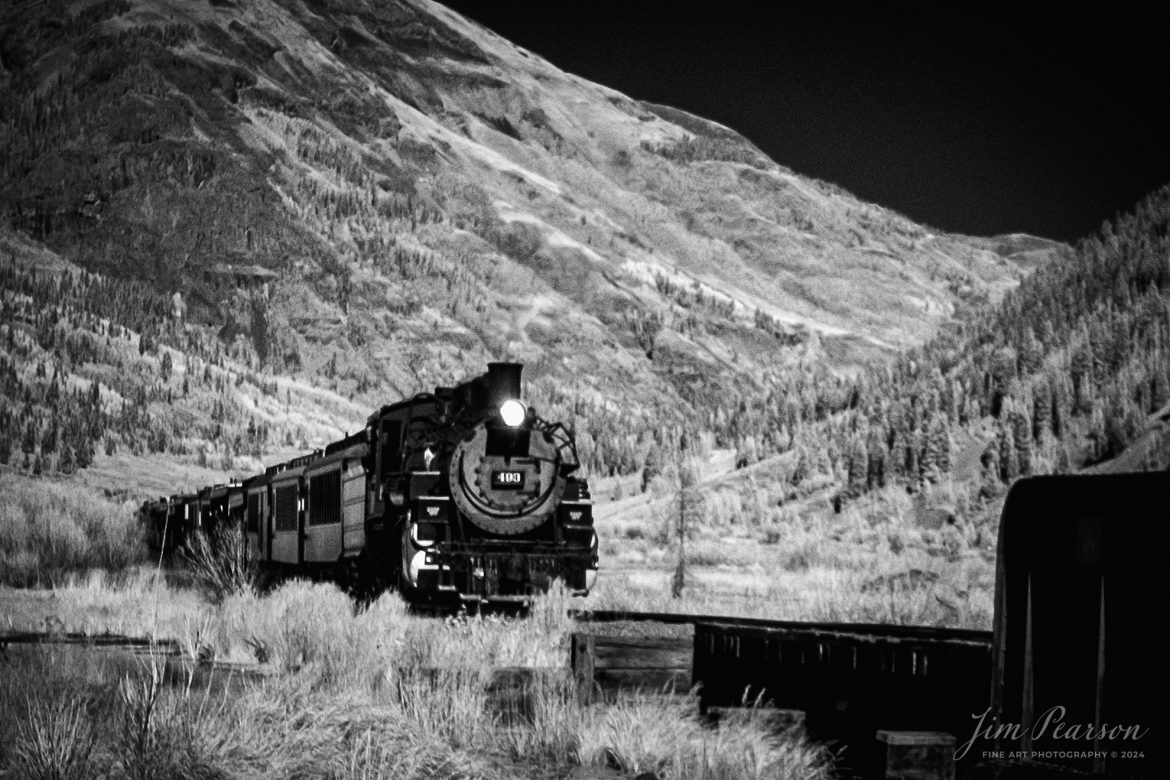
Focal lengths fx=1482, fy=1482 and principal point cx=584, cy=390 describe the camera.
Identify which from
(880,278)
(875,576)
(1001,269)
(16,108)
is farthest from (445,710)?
(1001,269)

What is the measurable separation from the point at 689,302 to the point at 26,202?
5180cm

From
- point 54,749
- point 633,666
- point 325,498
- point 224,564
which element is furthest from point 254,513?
point 54,749

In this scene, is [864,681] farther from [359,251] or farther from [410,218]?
[410,218]

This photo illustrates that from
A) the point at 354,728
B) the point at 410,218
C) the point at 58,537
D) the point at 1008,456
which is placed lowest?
the point at 354,728

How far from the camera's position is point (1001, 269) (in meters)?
175

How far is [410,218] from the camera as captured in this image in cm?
11394

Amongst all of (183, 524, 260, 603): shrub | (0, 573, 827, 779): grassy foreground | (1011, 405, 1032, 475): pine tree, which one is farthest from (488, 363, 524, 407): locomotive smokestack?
(1011, 405, 1032, 475): pine tree

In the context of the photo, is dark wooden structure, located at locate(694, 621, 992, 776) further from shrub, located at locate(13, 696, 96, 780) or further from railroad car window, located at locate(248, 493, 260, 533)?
railroad car window, located at locate(248, 493, 260, 533)

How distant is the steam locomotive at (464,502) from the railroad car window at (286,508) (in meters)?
3.49

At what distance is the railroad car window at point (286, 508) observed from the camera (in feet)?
78.5

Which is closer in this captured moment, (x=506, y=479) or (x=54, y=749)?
(x=54, y=749)

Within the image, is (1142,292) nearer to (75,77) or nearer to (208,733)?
(208,733)

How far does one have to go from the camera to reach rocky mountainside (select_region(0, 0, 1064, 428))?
93.2 meters

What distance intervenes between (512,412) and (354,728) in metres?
10.3
